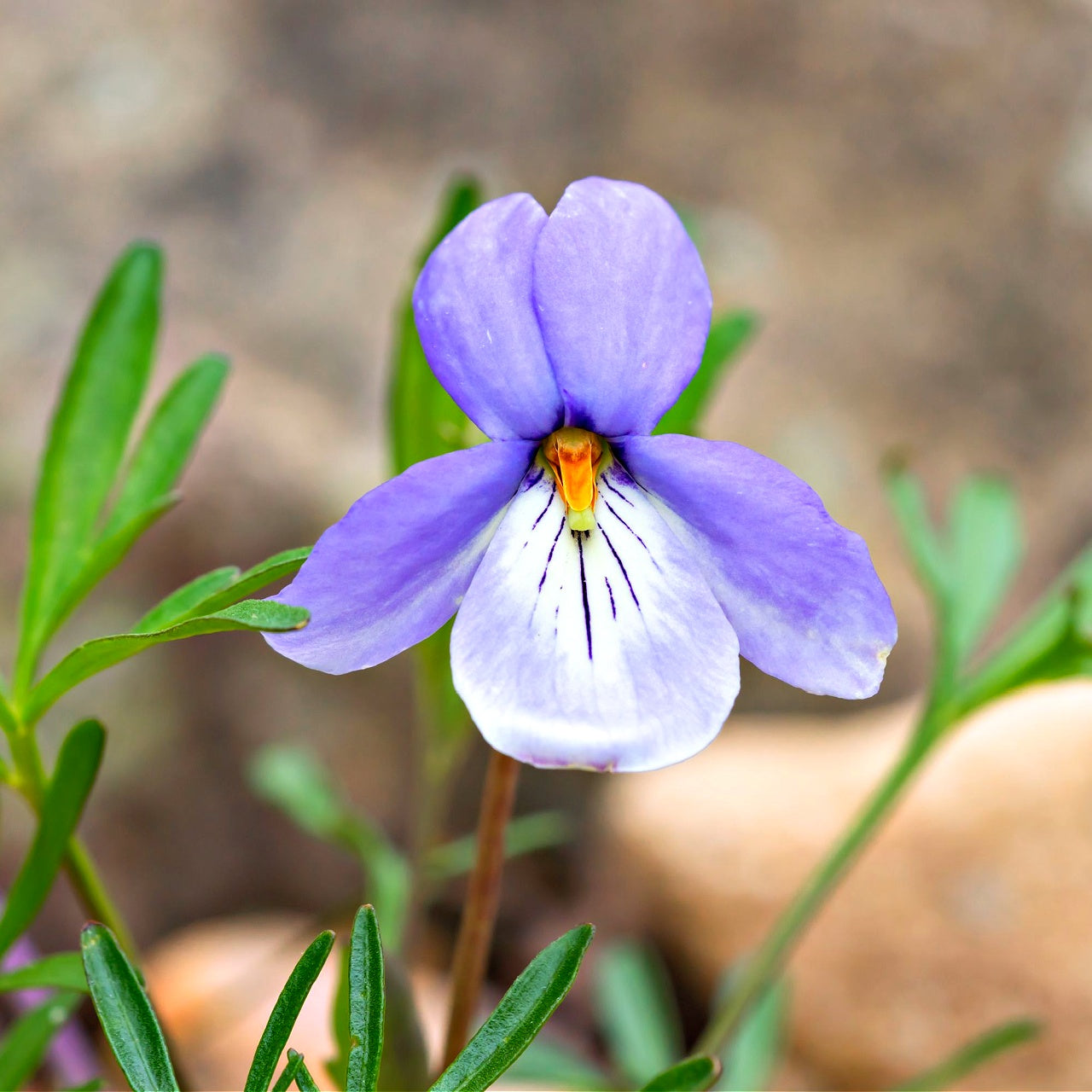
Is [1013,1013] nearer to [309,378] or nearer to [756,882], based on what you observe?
[756,882]

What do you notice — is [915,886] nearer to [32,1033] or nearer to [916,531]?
[916,531]

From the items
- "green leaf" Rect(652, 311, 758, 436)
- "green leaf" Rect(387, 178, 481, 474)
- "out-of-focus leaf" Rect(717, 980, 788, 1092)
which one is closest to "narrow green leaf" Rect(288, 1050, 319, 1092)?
"green leaf" Rect(387, 178, 481, 474)

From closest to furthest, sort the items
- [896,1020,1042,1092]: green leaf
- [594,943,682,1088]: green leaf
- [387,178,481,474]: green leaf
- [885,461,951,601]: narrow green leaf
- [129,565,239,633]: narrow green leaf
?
[129,565,239,633]: narrow green leaf < [387,178,481,474]: green leaf < [896,1020,1042,1092]: green leaf < [885,461,951,601]: narrow green leaf < [594,943,682,1088]: green leaf

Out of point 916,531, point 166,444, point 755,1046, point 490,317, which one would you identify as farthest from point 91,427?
point 755,1046

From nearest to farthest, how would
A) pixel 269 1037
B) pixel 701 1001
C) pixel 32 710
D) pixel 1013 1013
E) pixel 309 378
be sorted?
pixel 269 1037 < pixel 32 710 < pixel 1013 1013 < pixel 701 1001 < pixel 309 378

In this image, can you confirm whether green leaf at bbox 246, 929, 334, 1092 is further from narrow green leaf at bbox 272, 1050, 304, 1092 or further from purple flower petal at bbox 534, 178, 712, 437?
purple flower petal at bbox 534, 178, 712, 437

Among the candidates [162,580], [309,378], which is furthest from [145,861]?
[309,378]
